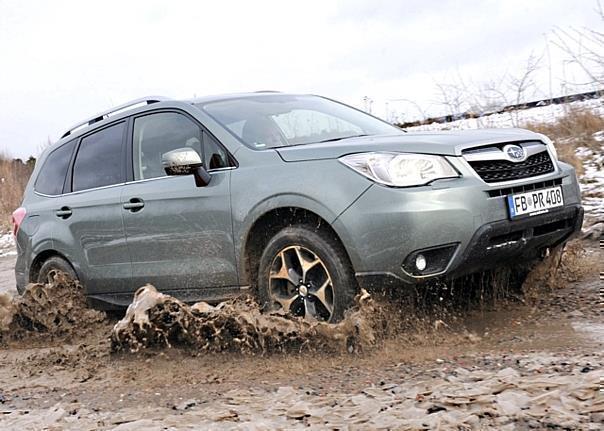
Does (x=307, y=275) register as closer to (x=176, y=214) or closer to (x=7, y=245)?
(x=176, y=214)

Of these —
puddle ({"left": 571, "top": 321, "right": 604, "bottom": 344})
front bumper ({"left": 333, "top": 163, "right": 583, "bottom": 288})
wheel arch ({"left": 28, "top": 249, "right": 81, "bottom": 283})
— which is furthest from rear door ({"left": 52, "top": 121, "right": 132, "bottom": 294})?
puddle ({"left": 571, "top": 321, "right": 604, "bottom": 344})

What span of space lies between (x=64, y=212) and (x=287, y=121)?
83.2 inches

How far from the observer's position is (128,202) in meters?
5.17

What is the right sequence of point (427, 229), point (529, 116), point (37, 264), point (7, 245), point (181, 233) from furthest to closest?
point (7, 245) → point (529, 116) → point (37, 264) → point (181, 233) → point (427, 229)

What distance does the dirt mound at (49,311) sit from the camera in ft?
18.7

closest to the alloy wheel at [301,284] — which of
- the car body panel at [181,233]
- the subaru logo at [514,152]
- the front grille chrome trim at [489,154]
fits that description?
the car body panel at [181,233]

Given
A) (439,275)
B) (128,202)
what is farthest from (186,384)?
(128,202)

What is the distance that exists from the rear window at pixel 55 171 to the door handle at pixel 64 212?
9.2 inches

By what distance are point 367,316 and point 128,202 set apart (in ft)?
6.91

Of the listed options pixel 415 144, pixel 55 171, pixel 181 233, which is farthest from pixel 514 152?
pixel 55 171

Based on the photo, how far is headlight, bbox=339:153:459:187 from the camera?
12.5 feet

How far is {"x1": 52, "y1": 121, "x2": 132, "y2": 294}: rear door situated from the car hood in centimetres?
156

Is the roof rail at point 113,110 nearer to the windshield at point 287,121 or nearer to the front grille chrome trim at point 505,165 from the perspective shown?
the windshield at point 287,121

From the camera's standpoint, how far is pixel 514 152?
4.07m
